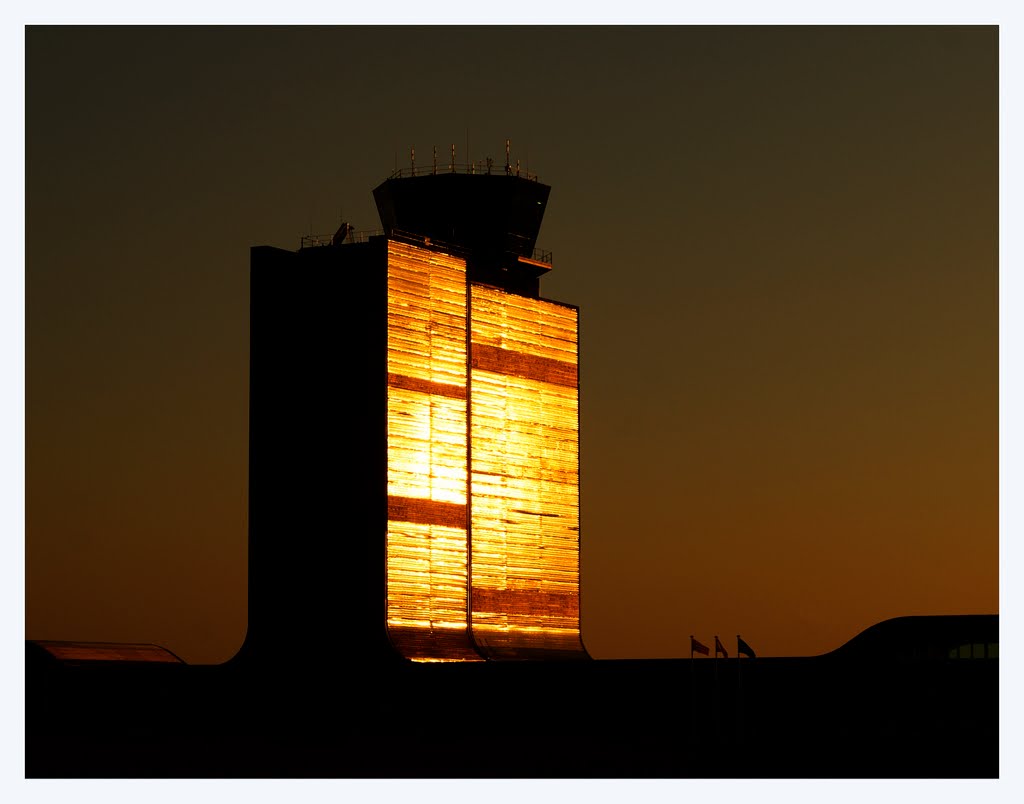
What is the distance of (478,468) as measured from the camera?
131 metres

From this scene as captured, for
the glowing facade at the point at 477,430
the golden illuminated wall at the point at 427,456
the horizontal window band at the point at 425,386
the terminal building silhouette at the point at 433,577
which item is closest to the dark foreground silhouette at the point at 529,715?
the terminal building silhouette at the point at 433,577

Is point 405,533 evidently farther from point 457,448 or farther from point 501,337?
point 501,337

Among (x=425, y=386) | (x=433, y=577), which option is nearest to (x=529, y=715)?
(x=433, y=577)

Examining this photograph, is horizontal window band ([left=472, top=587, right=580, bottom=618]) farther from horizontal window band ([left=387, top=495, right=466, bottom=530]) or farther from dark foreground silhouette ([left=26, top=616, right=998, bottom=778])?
dark foreground silhouette ([left=26, top=616, right=998, bottom=778])

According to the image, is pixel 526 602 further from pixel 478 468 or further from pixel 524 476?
pixel 478 468

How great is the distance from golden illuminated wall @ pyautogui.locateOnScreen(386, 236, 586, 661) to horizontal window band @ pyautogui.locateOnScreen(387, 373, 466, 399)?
0.09m

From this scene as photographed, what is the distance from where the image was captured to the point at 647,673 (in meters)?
113

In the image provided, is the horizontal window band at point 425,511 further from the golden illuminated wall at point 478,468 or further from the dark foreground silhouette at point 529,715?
the dark foreground silhouette at point 529,715

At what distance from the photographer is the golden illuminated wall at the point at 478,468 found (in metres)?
123

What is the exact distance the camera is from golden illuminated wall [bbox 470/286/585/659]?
430ft

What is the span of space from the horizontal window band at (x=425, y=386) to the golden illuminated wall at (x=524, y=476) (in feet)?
6.83

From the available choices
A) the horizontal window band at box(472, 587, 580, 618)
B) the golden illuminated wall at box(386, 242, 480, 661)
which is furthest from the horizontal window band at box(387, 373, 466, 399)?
the horizontal window band at box(472, 587, 580, 618)

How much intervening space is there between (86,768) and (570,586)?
2522 inches

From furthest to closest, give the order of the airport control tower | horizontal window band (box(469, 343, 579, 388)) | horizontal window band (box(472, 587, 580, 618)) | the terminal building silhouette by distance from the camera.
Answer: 1. horizontal window band (box(469, 343, 579, 388))
2. horizontal window band (box(472, 587, 580, 618))
3. the airport control tower
4. the terminal building silhouette
